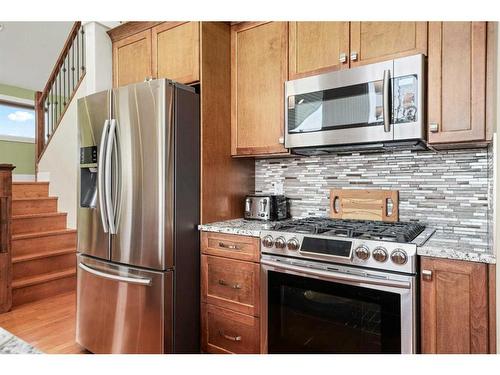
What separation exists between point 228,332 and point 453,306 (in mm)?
1224

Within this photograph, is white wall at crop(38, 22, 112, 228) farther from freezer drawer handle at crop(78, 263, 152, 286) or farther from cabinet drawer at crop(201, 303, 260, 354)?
cabinet drawer at crop(201, 303, 260, 354)

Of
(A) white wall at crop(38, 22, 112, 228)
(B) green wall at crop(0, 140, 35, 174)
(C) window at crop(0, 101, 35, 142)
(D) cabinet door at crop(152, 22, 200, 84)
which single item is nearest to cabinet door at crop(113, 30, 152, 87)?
(D) cabinet door at crop(152, 22, 200, 84)

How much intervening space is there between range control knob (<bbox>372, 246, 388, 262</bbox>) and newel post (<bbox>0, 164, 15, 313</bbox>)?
3.05 metres

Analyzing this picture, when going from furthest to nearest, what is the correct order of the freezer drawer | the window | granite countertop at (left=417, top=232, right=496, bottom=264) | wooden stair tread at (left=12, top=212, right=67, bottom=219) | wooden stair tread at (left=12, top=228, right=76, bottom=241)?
1. the window
2. wooden stair tread at (left=12, top=212, right=67, bottom=219)
3. wooden stair tread at (left=12, top=228, right=76, bottom=241)
4. the freezer drawer
5. granite countertop at (left=417, top=232, right=496, bottom=264)

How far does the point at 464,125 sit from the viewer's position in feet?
5.24

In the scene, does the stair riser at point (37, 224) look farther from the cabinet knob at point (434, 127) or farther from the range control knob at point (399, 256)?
the cabinet knob at point (434, 127)

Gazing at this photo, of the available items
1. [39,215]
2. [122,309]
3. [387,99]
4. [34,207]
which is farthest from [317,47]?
[34,207]

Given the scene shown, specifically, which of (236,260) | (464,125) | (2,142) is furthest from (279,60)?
(2,142)

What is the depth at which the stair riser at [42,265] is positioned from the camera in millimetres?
3193

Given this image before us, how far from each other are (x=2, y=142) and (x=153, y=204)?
5359 mm

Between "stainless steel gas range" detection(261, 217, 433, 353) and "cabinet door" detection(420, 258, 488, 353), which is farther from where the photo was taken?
"stainless steel gas range" detection(261, 217, 433, 353)

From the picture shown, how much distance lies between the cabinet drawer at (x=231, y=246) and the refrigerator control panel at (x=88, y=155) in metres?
0.88

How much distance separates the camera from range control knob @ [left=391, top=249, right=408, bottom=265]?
145 cm

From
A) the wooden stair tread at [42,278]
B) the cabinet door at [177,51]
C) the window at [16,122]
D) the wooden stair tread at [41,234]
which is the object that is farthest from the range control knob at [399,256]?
the window at [16,122]
